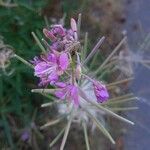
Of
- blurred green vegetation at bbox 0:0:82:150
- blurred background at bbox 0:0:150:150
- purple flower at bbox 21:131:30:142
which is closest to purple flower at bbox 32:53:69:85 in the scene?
blurred background at bbox 0:0:150:150

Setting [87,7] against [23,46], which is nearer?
[23,46]

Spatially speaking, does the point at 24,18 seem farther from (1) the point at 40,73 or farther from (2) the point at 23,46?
(1) the point at 40,73

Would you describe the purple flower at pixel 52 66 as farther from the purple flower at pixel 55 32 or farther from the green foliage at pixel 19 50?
the green foliage at pixel 19 50

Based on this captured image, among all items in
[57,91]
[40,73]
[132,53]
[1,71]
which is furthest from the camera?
[132,53]

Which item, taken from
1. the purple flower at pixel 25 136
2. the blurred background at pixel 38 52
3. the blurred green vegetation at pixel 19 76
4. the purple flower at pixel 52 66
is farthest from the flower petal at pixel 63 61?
the purple flower at pixel 25 136

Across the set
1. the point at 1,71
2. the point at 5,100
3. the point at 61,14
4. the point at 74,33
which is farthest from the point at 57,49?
the point at 61,14

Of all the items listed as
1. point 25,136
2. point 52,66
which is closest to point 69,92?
point 52,66

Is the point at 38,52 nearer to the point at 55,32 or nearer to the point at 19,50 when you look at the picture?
the point at 19,50
